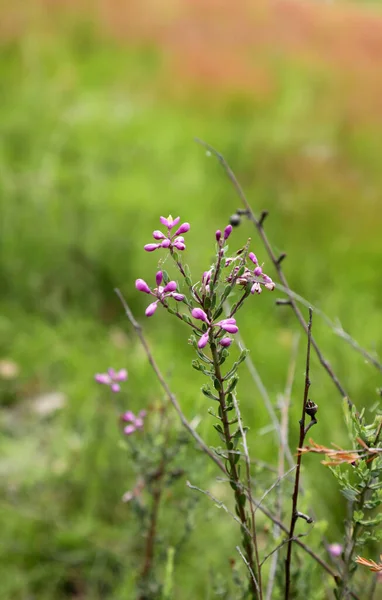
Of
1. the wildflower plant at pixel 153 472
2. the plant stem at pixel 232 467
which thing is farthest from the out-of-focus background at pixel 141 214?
the plant stem at pixel 232 467

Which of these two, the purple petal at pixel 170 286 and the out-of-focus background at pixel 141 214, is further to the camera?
the out-of-focus background at pixel 141 214

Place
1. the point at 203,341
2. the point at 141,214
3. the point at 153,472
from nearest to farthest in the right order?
1. the point at 203,341
2. the point at 153,472
3. the point at 141,214

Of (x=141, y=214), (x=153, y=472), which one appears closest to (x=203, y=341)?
(x=153, y=472)

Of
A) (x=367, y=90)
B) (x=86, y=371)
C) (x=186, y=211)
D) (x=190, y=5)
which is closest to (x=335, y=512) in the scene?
(x=86, y=371)

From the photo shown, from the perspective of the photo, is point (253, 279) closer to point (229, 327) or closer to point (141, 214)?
point (229, 327)

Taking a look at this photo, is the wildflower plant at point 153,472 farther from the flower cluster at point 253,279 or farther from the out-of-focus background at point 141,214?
the flower cluster at point 253,279

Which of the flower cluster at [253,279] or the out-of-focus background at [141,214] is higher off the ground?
the flower cluster at [253,279]

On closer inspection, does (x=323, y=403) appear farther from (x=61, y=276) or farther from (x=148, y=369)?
(x=61, y=276)

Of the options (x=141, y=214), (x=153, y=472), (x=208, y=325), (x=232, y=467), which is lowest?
(x=141, y=214)

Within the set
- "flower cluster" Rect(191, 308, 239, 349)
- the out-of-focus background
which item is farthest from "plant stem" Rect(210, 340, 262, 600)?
the out-of-focus background
